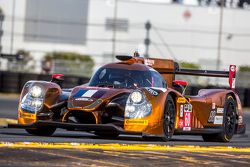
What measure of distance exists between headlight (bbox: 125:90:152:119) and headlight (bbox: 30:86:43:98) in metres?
1.57

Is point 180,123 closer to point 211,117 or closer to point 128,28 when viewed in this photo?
point 211,117

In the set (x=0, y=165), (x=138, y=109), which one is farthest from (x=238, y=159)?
(x=0, y=165)

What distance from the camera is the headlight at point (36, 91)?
42.8ft

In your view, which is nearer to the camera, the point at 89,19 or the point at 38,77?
the point at 38,77

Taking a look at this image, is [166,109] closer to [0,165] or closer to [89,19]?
[0,165]

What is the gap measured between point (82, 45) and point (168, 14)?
6.41 m

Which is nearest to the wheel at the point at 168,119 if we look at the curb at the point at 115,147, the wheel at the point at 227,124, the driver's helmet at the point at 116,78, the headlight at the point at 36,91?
the driver's helmet at the point at 116,78

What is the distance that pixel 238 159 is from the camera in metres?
10.2

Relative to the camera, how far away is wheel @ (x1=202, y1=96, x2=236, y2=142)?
1443 cm

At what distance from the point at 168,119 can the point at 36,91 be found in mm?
2164

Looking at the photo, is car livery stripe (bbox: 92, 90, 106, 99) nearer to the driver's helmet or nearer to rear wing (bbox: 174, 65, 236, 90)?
the driver's helmet

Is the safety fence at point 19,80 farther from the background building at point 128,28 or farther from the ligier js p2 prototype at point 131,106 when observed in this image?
the ligier js p2 prototype at point 131,106

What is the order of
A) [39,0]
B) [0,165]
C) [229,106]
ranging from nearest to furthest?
[0,165]
[229,106]
[39,0]

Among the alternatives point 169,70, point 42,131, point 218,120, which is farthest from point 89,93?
point 218,120
